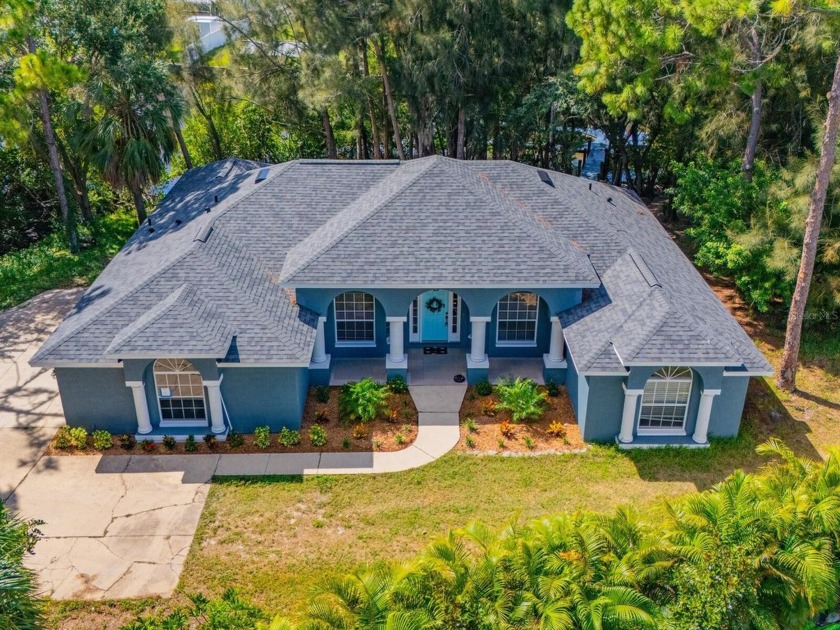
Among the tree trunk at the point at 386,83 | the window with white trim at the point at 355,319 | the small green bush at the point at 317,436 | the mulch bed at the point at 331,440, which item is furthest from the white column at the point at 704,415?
the tree trunk at the point at 386,83

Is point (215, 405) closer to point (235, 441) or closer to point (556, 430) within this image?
point (235, 441)

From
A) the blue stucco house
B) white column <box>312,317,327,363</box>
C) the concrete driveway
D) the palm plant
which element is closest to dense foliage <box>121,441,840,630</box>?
the concrete driveway

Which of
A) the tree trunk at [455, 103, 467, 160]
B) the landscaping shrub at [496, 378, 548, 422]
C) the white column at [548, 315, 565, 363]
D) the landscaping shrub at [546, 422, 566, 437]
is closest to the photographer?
the landscaping shrub at [546, 422, 566, 437]

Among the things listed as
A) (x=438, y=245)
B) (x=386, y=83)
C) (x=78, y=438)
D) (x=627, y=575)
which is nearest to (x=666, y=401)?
(x=438, y=245)

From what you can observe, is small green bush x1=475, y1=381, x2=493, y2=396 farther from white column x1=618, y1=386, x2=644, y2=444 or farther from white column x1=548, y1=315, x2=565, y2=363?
white column x1=618, y1=386, x2=644, y2=444

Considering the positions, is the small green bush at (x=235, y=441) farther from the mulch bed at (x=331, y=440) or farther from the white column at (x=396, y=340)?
the white column at (x=396, y=340)
